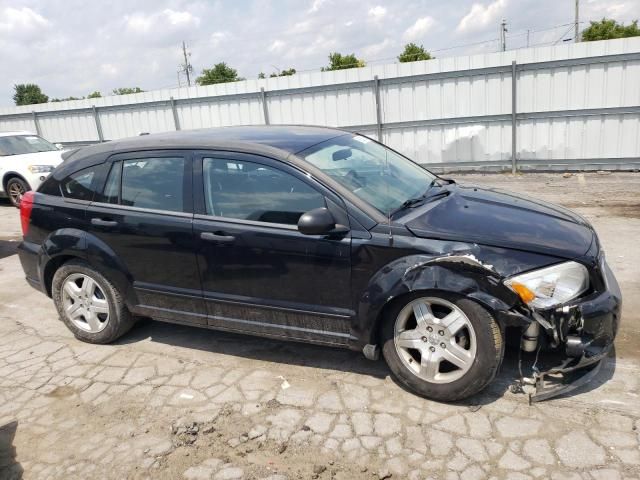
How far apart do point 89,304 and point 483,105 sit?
9.86m

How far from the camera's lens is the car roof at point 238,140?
12.0ft

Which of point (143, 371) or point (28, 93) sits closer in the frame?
point (143, 371)

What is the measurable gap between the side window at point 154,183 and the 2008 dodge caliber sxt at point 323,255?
12mm

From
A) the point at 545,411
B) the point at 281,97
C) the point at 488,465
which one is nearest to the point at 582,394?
the point at 545,411

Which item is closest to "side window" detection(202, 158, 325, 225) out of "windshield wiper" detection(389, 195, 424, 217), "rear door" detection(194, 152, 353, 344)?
"rear door" detection(194, 152, 353, 344)

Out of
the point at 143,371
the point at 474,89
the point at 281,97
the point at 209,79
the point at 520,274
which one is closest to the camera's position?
the point at 520,274

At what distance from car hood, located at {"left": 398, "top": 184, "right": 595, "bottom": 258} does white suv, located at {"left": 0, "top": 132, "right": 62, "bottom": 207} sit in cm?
963

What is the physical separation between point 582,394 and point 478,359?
0.74m

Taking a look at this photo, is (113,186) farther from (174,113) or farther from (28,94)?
(28,94)

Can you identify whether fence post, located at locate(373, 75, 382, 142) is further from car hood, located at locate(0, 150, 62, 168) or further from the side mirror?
the side mirror

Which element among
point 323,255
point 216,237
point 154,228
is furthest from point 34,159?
point 323,255

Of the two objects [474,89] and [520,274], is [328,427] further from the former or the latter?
[474,89]

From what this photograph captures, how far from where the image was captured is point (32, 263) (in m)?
4.50

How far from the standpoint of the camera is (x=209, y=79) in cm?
4403
